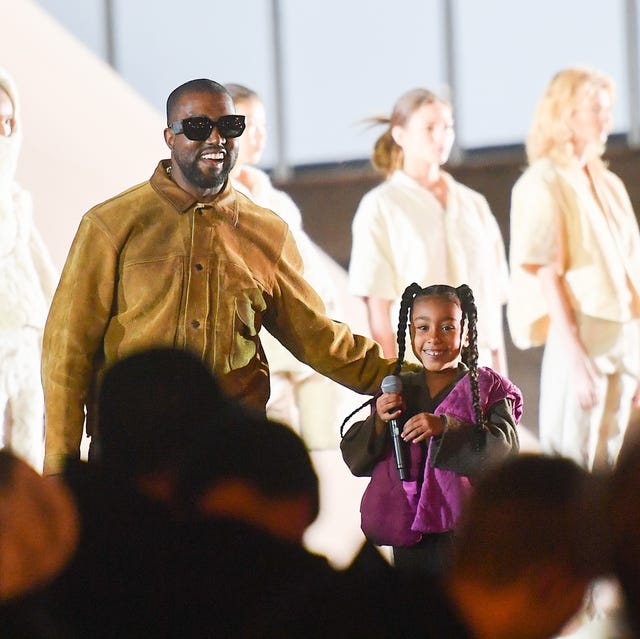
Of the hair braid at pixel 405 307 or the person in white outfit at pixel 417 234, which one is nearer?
the hair braid at pixel 405 307

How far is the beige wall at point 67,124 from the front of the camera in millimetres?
5625

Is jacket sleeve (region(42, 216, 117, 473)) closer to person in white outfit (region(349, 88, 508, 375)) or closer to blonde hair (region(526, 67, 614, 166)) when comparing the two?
person in white outfit (region(349, 88, 508, 375))

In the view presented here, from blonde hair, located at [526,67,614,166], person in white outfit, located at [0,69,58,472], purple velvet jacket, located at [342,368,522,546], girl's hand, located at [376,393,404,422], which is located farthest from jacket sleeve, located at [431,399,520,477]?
blonde hair, located at [526,67,614,166]

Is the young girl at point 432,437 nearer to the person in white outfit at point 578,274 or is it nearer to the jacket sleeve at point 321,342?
the jacket sleeve at point 321,342

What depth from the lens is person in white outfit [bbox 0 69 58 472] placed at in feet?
15.5

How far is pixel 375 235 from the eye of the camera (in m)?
5.62

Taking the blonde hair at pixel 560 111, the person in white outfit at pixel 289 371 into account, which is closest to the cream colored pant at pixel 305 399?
the person in white outfit at pixel 289 371

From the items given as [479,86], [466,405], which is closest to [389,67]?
[479,86]

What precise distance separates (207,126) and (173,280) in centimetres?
34

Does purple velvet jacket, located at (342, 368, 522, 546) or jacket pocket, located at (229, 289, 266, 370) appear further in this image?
jacket pocket, located at (229, 289, 266, 370)

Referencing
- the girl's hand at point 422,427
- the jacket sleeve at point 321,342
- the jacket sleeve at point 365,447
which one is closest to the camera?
the girl's hand at point 422,427

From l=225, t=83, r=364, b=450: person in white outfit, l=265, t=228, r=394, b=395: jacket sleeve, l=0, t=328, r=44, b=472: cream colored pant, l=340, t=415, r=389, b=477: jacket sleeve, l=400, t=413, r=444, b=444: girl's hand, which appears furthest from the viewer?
l=225, t=83, r=364, b=450: person in white outfit

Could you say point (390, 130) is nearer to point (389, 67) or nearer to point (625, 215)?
point (625, 215)

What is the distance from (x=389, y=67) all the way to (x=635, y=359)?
7.47 ft
